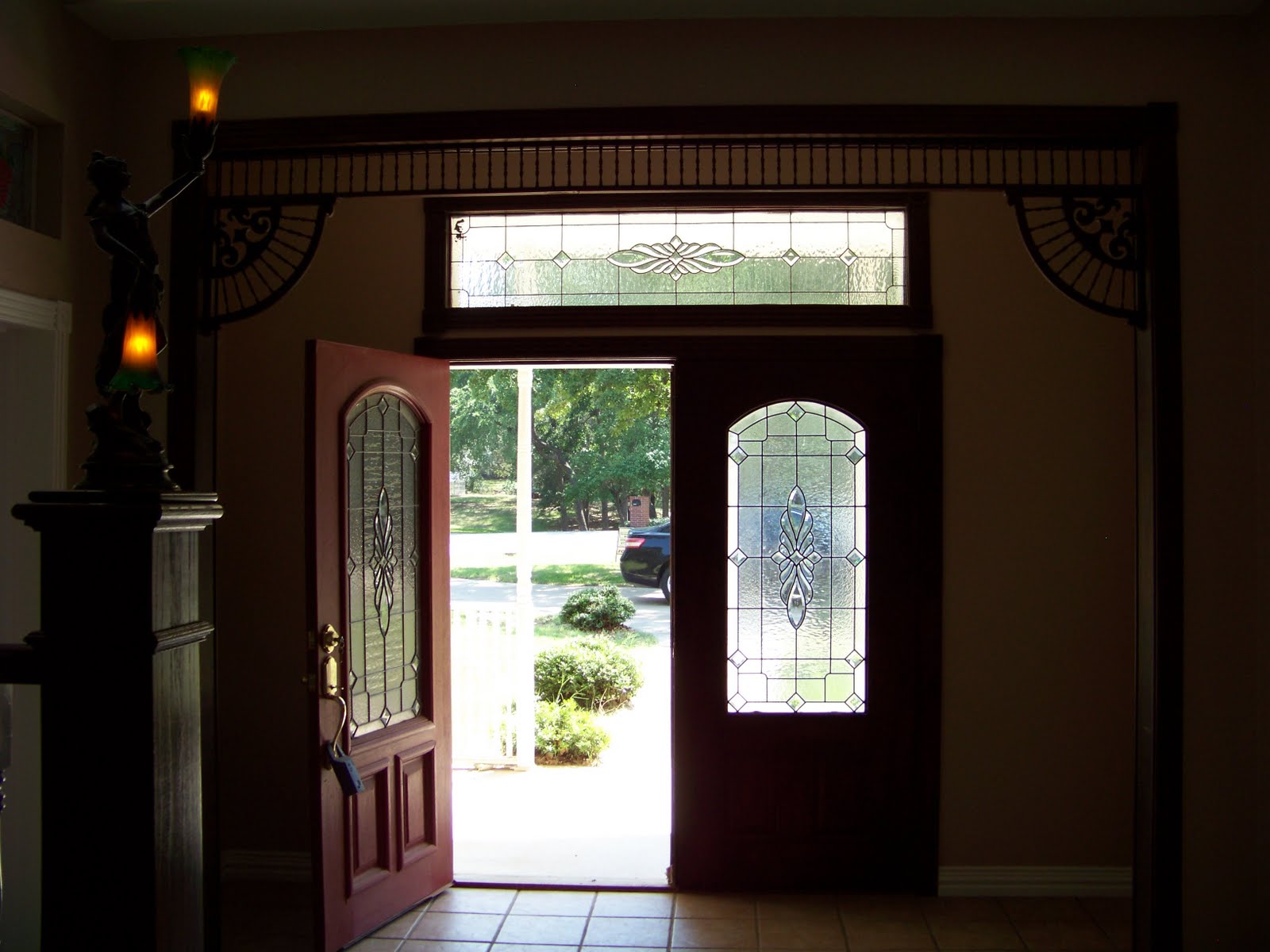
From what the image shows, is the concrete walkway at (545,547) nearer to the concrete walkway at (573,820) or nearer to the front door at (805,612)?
the concrete walkway at (573,820)

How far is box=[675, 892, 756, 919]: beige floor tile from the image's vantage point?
379 cm

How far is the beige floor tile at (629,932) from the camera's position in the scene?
3549 millimetres

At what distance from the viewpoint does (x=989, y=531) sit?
399 cm

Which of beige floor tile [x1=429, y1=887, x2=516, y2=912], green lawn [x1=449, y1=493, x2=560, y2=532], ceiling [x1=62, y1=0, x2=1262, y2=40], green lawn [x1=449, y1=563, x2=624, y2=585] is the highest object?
ceiling [x1=62, y1=0, x2=1262, y2=40]

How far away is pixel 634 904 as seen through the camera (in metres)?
3.89

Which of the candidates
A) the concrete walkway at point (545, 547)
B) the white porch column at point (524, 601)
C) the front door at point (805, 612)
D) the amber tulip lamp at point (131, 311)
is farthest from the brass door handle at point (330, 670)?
the concrete walkway at point (545, 547)

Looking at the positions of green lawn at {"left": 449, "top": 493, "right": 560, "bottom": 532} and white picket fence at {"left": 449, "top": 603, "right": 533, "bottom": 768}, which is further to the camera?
green lawn at {"left": 449, "top": 493, "right": 560, "bottom": 532}

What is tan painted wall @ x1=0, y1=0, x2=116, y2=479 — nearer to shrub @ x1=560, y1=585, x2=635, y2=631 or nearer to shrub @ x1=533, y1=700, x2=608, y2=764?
shrub @ x1=533, y1=700, x2=608, y2=764

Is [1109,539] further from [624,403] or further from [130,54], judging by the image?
[624,403]

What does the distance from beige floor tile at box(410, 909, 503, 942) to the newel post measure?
2525mm

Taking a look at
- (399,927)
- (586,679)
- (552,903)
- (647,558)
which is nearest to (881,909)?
(552,903)

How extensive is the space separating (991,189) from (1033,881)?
2.65 metres

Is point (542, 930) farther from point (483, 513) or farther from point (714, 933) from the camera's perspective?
point (483, 513)

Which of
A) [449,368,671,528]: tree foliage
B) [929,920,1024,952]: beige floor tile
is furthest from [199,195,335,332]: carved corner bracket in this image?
[449,368,671,528]: tree foliage
